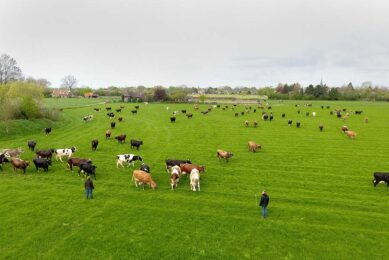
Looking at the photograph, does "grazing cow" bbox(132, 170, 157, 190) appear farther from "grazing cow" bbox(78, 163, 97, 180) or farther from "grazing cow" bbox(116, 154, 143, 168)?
"grazing cow" bbox(116, 154, 143, 168)

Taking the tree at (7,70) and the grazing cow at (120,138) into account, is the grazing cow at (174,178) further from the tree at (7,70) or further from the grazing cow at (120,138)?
the tree at (7,70)

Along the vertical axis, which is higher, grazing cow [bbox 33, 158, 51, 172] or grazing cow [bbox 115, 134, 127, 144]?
grazing cow [bbox 115, 134, 127, 144]

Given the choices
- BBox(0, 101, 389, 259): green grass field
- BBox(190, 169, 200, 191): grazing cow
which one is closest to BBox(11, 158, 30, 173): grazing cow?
BBox(0, 101, 389, 259): green grass field

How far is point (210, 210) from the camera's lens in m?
18.3

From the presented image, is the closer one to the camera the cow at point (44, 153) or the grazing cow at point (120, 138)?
the cow at point (44, 153)

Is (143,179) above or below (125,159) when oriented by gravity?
below

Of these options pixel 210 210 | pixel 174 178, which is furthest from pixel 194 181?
pixel 210 210

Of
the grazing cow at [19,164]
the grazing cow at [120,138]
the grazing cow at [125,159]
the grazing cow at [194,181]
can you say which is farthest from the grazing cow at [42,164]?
the grazing cow at [194,181]

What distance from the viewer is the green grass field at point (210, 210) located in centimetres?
1447

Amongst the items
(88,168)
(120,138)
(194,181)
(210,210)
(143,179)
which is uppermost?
(120,138)

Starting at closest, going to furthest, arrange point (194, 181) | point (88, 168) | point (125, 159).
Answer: point (194, 181), point (88, 168), point (125, 159)

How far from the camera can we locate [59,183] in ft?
75.3

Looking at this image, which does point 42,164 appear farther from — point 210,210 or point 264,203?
point 264,203

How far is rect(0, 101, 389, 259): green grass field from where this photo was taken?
14.5 meters
